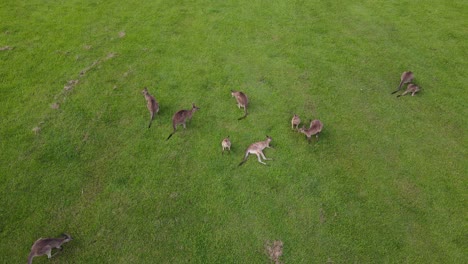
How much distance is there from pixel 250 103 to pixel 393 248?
5.03 metres

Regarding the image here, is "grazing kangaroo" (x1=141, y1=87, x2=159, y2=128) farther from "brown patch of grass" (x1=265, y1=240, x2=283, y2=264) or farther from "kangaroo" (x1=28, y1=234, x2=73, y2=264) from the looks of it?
"brown patch of grass" (x1=265, y1=240, x2=283, y2=264)

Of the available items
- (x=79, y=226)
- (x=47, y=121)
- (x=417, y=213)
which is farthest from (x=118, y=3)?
(x=417, y=213)

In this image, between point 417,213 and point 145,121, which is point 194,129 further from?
point 417,213

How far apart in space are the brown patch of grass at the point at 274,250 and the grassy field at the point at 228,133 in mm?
116

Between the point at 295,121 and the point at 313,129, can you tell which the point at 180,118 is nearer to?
the point at 295,121

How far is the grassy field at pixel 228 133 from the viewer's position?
22.4ft

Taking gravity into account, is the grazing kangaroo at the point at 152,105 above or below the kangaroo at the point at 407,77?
above

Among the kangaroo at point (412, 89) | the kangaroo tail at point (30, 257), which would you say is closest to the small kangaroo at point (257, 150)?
the kangaroo tail at point (30, 257)

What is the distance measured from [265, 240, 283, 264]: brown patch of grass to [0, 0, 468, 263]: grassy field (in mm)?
116

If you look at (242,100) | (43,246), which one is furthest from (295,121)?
(43,246)

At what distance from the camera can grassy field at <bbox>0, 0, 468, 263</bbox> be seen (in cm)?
682

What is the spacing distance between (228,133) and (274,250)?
10.6 feet

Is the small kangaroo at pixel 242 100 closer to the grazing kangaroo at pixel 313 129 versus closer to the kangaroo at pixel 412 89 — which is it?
the grazing kangaroo at pixel 313 129

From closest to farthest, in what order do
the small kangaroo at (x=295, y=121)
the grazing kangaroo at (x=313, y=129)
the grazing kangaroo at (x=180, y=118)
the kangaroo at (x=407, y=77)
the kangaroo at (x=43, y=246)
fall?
the kangaroo at (x=43, y=246), the grazing kangaroo at (x=313, y=129), the grazing kangaroo at (x=180, y=118), the small kangaroo at (x=295, y=121), the kangaroo at (x=407, y=77)
